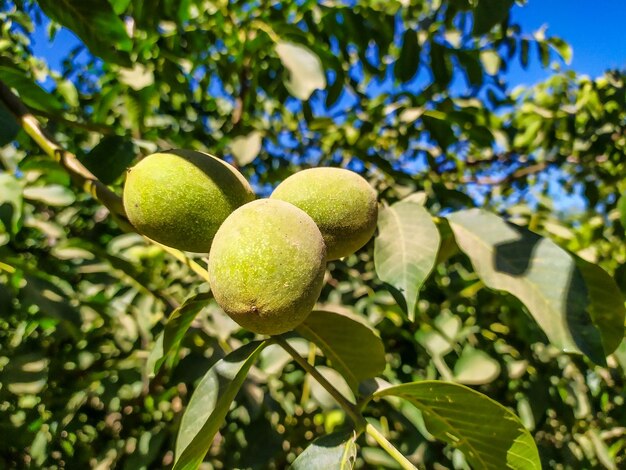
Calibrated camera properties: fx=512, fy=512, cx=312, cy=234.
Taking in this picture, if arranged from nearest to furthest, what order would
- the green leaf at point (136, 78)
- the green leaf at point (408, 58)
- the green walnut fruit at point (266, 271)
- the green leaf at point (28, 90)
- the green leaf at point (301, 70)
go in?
the green walnut fruit at point (266, 271) → the green leaf at point (28, 90) → the green leaf at point (301, 70) → the green leaf at point (136, 78) → the green leaf at point (408, 58)

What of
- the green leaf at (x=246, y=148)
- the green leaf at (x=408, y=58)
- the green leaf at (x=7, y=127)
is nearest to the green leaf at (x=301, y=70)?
the green leaf at (x=246, y=148)

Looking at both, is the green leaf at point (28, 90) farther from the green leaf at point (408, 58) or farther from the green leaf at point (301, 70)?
the green leaf at point (408, 58)

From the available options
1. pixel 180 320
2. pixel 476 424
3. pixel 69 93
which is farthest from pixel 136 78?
pixel 476 424

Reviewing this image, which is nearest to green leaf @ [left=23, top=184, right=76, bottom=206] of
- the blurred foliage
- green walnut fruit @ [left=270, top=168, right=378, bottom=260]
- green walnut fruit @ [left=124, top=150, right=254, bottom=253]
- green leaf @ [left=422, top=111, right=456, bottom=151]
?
the blurred foliage

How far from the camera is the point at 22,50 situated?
10.2 ft

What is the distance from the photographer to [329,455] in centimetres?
94

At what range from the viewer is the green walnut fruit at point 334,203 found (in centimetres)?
103

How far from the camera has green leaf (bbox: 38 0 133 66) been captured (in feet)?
4.33

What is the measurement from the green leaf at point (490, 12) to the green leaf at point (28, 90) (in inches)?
47.1

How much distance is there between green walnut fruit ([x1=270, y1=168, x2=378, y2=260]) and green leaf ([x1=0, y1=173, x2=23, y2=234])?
0.76 m

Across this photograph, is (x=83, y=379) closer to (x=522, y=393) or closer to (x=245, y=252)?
(x=245, y=252)

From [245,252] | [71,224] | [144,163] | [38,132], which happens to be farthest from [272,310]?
[71,224]

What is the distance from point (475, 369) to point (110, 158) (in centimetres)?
116

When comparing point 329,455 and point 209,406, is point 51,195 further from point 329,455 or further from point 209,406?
point 329,455
